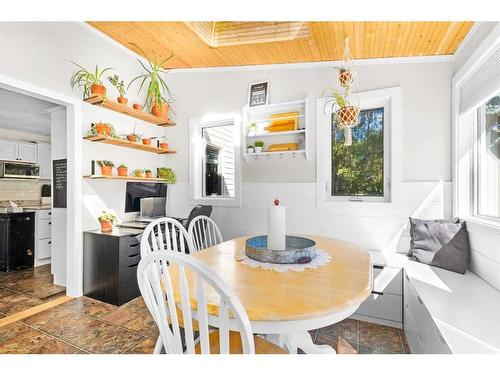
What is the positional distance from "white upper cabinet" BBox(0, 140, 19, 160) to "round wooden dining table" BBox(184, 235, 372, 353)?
4.92m

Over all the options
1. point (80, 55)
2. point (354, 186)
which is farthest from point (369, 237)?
point (80, 55)

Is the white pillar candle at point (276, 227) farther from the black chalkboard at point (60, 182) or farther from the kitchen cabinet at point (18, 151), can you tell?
the kitchen cabinet at point (18, 151)

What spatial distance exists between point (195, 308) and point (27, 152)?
5.60 m

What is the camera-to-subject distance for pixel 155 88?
132 inches

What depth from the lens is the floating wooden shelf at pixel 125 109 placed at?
2.79m

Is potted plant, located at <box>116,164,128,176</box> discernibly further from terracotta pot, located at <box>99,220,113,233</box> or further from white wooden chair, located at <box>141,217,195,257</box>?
white wooden chair, located at <box>141,217,195,257</box>

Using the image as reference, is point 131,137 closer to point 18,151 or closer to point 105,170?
point 105,170

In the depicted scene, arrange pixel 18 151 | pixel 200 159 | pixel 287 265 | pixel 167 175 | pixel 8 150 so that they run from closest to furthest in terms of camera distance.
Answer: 1. pixel 287 265
2. pixel 167 175
3. pixel 200 159
4. pixel 8 150
5. pixel 18 151

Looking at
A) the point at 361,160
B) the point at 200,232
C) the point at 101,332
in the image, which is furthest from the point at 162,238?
the point at 361,160

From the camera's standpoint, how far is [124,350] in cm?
190

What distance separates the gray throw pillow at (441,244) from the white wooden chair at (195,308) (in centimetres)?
177

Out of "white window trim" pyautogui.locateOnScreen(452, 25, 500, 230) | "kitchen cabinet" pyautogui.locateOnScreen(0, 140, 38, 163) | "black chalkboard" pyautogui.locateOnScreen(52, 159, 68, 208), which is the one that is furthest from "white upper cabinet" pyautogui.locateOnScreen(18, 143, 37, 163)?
"white window trim" pyautogui.locateOnScreen(452, 25, 500, 230)

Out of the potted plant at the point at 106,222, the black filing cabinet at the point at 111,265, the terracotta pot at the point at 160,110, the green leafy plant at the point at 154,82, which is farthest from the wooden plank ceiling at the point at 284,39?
the black filing cabinet at the point at 111,265

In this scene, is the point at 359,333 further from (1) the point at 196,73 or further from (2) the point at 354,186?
(1) the point at 196,73
